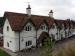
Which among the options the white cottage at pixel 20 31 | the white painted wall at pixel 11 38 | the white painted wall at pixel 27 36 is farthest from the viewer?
the white painted wall at pixel 27 36

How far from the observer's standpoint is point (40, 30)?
34.5m

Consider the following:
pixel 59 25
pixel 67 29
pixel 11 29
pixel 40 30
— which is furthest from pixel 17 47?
pixel 67 29

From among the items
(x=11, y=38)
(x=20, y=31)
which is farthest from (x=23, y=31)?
(x=11, y=38)

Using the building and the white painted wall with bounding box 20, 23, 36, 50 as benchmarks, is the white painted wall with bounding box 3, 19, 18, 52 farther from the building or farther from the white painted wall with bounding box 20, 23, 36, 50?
the white painted wall with bounding box 20, 23, 36, 50

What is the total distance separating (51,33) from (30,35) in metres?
8.58

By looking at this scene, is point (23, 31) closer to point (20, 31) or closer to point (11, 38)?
point (20, 31)

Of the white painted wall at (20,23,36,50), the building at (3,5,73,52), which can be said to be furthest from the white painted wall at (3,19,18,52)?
the white painted wall at (20,23,36,50)

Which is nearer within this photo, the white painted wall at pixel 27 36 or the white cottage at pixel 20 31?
the white cottage at pixel 20 31

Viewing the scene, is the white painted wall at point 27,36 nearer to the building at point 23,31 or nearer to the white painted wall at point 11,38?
the building at point 23,31

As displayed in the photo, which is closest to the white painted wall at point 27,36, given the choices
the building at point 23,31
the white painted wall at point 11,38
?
the building at point 23,31

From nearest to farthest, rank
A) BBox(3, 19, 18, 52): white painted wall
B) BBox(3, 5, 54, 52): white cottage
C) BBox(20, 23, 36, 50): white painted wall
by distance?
1. BBox(3, 19, 18, 52): white painted wall
2. BBox(3, 5, 54, 52): white cottage
3. BBox(20, 23, 36, 50): white painted wall

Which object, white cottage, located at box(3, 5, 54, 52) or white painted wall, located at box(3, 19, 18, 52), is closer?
white painted wall, located at box(3, 19, 18, 52)

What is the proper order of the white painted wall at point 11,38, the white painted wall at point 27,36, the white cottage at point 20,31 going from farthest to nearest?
the white painted wall at point 27,36 → the white cottage at point 20,31 → the white painted wall at point 11,38

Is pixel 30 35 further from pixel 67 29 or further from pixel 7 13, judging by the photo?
pixel 67 29
